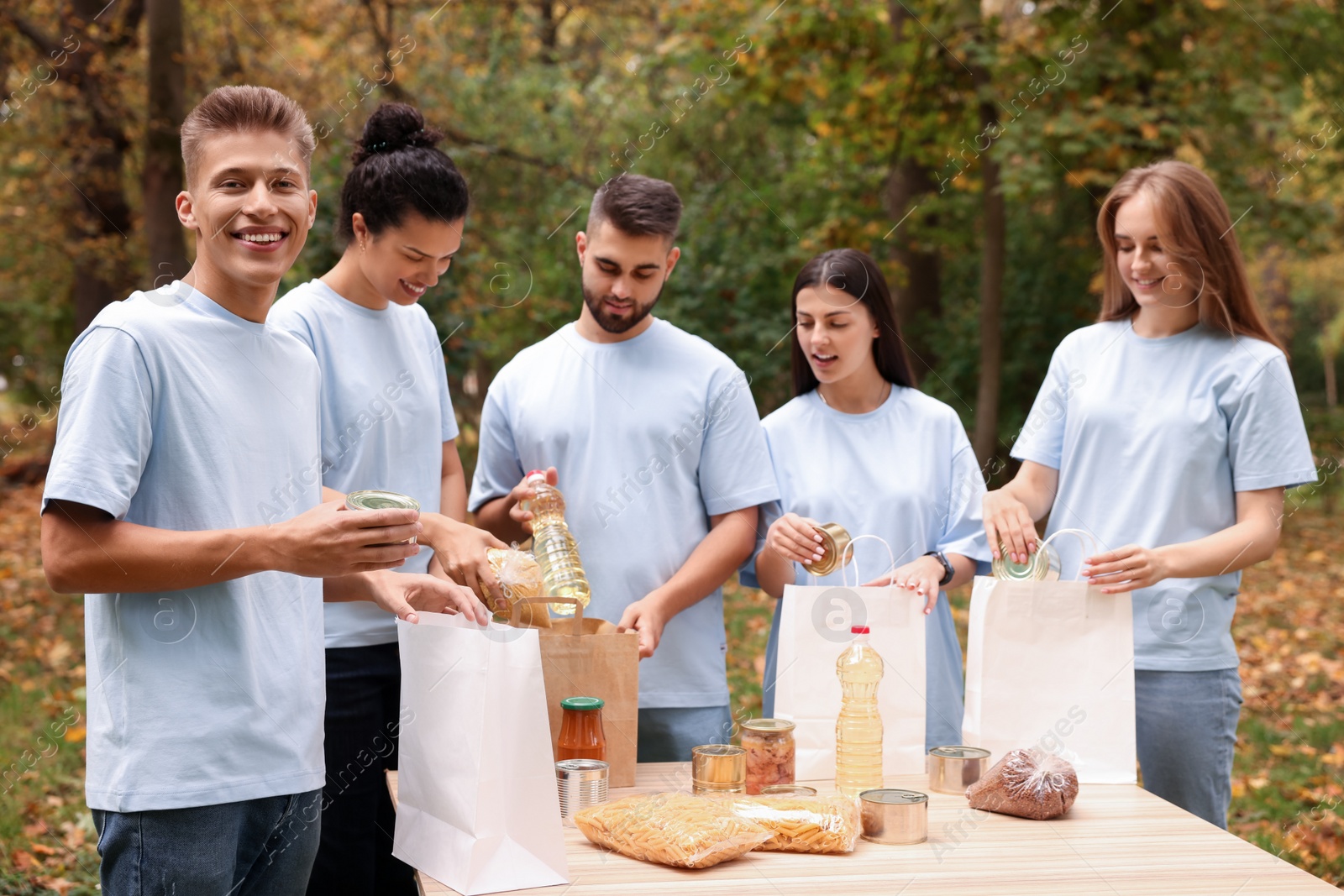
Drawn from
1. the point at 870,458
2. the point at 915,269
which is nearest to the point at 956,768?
the point at 870,458

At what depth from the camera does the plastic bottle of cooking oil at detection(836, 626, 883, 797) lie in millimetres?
2666

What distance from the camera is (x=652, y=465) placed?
128 inches

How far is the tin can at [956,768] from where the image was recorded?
2.69 m

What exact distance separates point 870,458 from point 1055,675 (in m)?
0.82

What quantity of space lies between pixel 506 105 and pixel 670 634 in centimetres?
924

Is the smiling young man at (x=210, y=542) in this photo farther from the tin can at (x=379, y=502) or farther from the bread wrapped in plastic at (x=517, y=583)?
the bread wrapped in plastic at (x=517, y=583)

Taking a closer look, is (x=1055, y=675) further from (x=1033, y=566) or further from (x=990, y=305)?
(x=990, y=305)

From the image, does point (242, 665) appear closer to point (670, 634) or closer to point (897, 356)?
point (670, 634)

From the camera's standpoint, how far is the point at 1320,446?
47.3ft

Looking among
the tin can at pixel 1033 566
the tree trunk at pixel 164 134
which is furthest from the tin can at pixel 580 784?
the tree trunk at pixel 164 134

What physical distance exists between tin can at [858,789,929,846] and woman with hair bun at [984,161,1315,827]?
794mm

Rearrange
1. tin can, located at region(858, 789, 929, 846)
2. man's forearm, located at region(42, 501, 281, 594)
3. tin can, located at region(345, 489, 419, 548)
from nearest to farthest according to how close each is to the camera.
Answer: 1. man's forearm, located at region(42, 501, 281, 594)
2. tin can, located at region(345, 489, 419, 548)
3. tin can, located at region(858, 789, 929, 846)

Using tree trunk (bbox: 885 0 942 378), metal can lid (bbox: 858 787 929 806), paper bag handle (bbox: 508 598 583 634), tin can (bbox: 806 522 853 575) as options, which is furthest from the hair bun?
tree trunk (bbox: 885 0 942 378)

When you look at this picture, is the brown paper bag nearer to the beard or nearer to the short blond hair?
the beard
